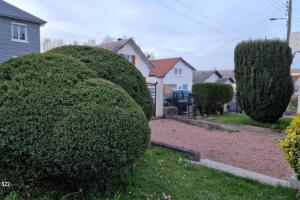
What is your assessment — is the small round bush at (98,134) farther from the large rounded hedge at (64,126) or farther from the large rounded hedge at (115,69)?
the large rounded hedge at (115,69)

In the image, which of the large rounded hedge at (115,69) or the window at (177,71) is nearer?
the large rounded hedge at (115,69)

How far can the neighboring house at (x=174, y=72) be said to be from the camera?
3447 centimetres

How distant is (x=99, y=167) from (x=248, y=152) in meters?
5.44

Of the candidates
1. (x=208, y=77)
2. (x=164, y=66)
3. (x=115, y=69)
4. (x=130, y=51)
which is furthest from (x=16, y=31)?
(x=208, y=77)

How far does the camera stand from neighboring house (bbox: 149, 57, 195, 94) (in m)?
34.5

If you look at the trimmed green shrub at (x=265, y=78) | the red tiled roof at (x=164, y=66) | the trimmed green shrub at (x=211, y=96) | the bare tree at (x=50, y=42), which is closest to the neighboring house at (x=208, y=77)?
the red tiled roof at (x=164, y=66)

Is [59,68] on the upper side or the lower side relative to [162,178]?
upper

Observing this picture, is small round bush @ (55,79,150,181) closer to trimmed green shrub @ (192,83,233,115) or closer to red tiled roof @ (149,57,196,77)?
trimmed green shrub @ (192,83,233,115)

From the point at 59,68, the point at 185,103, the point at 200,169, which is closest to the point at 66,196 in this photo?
the point at 59,68

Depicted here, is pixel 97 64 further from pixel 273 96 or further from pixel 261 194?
pixel 273 96

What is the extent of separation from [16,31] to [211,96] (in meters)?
15.4

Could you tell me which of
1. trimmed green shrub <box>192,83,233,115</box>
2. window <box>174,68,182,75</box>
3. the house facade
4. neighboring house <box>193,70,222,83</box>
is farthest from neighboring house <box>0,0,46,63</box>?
neighboring house <box>193,70,222,83</box>

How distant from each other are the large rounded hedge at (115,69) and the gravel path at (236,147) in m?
2.74

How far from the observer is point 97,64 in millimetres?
3996
